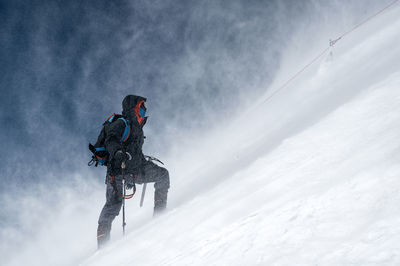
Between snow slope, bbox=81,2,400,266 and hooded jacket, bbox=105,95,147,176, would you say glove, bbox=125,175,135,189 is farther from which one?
snow slope, bbox=81,2,400,266

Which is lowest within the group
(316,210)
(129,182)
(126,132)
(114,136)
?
(316,210)

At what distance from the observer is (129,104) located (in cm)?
508

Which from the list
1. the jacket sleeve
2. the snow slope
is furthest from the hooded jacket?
the snow slope

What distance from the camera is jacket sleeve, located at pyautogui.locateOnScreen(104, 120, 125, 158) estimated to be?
177 inches

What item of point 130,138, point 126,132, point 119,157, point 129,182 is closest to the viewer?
point 119,157

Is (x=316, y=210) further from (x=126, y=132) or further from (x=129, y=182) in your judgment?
(x=129, y=182)

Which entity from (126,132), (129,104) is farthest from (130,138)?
(129,104)

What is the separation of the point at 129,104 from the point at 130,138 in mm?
639

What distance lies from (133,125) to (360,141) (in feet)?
12.0

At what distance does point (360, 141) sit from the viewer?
2268mm

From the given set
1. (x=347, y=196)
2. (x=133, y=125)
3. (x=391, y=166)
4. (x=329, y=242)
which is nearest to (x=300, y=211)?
(x=347, y=196)

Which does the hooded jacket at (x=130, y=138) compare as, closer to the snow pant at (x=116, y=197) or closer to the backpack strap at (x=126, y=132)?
the backpack strap at (x=126, y=132)

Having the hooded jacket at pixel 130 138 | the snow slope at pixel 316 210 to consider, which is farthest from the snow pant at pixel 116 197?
the snow slope at pixel 316 210

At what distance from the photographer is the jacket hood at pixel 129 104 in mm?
5062
